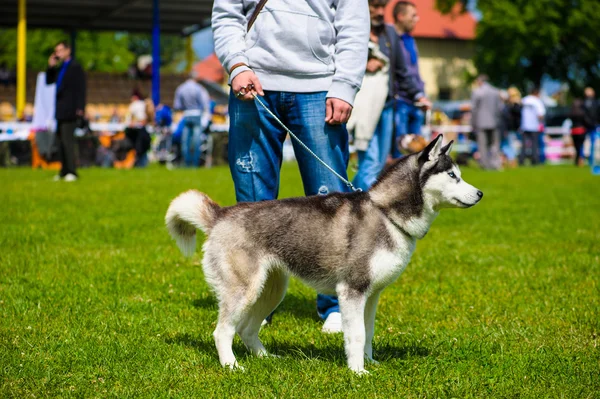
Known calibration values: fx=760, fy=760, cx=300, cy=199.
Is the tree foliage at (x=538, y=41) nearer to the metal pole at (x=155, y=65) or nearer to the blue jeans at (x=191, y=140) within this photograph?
the metal pole at (x=155, y=65)

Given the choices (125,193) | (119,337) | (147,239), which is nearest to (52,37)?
(125,193)

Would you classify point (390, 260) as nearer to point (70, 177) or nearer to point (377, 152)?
point (377, 152)

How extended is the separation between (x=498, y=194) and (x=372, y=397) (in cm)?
1070

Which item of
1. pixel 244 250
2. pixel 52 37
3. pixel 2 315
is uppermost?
pixel 52 37

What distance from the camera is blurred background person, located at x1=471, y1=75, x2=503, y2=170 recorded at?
2120cm

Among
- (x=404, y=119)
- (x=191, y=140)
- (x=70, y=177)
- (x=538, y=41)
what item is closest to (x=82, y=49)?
(x=538, y=41)

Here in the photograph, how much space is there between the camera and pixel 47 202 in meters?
10.5

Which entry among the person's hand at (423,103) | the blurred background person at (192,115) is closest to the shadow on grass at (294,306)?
the person's hand at (423,103)

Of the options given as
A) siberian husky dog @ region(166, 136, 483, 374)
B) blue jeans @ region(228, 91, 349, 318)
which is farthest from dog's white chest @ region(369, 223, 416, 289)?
blue jeans @ region(228, 91, 349, 318)

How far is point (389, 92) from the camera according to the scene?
27.5ft

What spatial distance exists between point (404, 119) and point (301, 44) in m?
5.36

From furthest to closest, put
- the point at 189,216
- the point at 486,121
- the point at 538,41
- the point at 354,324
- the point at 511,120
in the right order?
the point at 538,41, the point at 511,120, the point at 486,121, the point at 189,216, the point at 354,324

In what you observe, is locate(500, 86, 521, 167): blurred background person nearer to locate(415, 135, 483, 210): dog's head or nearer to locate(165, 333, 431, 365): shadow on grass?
locate(165, 333, 431, 365): shadow on grass

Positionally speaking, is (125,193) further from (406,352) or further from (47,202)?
(406,352)
